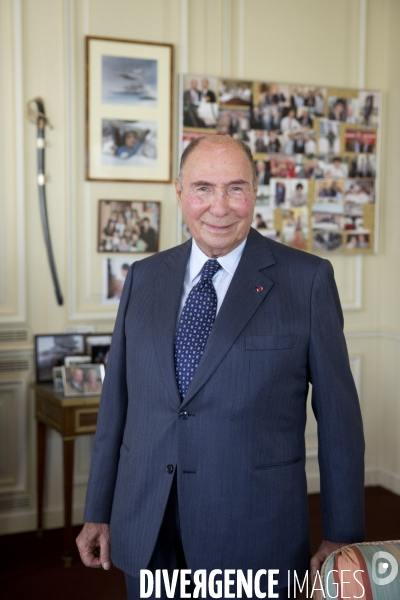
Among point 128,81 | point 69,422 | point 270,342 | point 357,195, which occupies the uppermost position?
point 128,81

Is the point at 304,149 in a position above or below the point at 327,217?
above

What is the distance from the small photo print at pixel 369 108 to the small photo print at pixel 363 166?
20cm

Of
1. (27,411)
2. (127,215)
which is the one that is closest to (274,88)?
(127,215)

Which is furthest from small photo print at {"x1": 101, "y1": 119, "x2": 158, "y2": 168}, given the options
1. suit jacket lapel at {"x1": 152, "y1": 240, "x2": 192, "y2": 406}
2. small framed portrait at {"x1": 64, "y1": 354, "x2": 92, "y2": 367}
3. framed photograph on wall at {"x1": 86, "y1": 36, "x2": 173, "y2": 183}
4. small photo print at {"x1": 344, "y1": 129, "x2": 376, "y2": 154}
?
suit jacket lapel at {"x1": 152, "y1": 240, "x2": 192, "y2": 406}

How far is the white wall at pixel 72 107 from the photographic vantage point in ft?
12.2

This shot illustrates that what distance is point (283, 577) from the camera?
1683 millimetres

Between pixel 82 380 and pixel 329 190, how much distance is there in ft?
6.32

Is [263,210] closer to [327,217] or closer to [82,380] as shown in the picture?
[327,217]

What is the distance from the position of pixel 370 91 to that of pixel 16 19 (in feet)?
6.97

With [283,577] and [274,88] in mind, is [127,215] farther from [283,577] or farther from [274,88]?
[283,577]

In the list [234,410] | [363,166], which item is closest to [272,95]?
[363,166]

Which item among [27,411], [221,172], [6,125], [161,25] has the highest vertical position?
[161,25]

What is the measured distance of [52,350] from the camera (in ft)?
12.4

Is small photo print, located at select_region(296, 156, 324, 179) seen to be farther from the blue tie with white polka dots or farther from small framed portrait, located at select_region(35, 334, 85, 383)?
the blue tie with white polka dots
